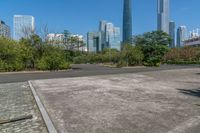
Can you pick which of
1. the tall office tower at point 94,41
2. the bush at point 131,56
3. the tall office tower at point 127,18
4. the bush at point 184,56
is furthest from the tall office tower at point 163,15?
the bush at point 131,56

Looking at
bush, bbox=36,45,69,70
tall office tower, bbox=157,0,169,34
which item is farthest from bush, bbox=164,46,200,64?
tall office tower, bbox=157,0,169,34

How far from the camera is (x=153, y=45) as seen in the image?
45.4 m

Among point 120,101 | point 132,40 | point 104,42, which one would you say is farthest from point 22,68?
point 104,42

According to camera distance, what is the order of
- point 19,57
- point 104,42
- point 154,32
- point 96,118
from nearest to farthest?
point 96,118 < point 19,57 < point 154,32 < point 104,42

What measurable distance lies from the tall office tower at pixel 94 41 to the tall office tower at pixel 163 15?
188 ft

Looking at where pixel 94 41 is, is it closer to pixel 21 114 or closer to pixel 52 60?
pixel 52 60

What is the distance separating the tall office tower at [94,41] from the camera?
9606 centimetres

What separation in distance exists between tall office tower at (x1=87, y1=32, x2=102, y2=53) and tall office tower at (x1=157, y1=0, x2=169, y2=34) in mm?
57319

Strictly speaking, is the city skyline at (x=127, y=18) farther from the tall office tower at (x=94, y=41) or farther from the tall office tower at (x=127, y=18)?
the tall office tower at (x=94, y=41)

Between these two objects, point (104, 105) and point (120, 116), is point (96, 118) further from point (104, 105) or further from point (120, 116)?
point (104, 105)

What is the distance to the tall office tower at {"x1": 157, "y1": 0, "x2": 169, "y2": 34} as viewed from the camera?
464ft

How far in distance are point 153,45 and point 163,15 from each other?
351 ft

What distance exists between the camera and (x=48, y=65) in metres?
27.0

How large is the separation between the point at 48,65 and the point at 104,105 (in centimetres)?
2122
